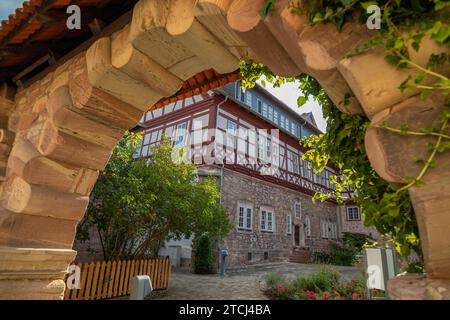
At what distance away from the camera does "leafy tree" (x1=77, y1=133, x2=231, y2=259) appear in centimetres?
708

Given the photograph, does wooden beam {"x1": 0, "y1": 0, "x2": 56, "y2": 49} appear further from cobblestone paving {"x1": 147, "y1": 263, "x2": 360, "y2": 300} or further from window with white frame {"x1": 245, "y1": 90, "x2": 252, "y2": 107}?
window with white frame {"x1": 245, "y1": 90, "x2": 252, "y2": 107}

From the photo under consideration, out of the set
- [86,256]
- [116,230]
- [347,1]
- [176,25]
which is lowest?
[86,256]

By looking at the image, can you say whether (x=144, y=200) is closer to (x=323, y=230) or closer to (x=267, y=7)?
(x=267, y=7)

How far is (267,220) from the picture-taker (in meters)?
14.4

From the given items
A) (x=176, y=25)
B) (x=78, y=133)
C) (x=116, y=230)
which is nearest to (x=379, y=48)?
(x=176, y=25)

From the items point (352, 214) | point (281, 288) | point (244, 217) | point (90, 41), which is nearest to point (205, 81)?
point (90, 41)

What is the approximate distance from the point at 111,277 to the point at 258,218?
8.18 metres

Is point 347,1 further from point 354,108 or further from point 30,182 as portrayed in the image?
point 30,182

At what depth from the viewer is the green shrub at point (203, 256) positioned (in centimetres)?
1059

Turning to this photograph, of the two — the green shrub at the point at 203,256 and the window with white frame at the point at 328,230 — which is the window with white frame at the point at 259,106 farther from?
the window with white frame at the point at 328,230

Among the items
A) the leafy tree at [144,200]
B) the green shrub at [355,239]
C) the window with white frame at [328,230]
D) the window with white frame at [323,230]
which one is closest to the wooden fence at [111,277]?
the leafy tree at [144,200]

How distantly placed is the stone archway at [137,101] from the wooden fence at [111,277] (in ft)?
11.9

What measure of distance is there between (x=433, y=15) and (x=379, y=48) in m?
0.16
